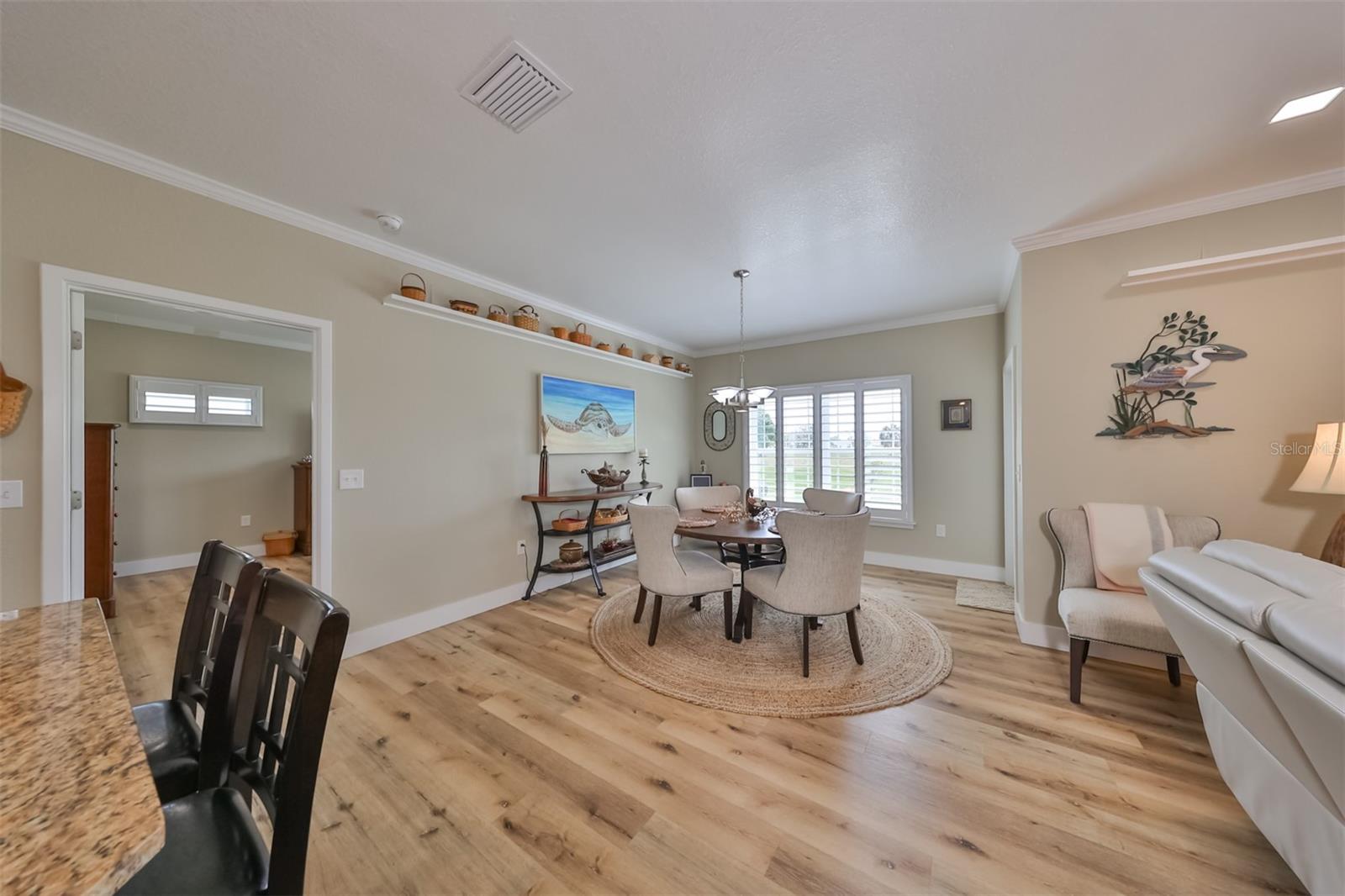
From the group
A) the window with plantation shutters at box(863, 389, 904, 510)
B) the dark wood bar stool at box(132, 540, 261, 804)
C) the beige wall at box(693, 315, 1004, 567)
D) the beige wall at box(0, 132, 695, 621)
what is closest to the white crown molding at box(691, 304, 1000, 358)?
the beige wall at box(693, 315, 1004, 567)

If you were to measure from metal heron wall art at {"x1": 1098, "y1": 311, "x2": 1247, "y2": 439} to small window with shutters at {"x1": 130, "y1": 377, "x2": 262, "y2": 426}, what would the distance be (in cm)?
756

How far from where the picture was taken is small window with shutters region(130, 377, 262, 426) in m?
4.26

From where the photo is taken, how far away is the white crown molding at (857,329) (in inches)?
167

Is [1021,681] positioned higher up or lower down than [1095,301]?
lower down

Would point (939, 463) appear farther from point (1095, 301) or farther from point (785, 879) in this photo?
point (785, 879)

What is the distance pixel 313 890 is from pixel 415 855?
0.25 metres

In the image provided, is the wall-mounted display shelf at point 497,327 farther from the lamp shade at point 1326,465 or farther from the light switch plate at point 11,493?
the lamp shade at point 1326,465

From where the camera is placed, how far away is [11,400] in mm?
1770

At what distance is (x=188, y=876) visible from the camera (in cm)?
80

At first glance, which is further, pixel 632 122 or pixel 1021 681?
pixel 1021 681

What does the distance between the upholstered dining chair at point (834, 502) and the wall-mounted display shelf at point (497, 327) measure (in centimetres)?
227

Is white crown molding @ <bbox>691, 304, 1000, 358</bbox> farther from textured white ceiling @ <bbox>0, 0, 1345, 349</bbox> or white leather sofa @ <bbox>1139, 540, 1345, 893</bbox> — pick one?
white leather sofa @ <bbox>1139, 540, 1345, 893</bbox>

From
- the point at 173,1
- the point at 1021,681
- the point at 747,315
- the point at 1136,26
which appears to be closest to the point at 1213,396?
the point at 1021,681

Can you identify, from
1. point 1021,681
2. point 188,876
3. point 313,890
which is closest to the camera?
point 188,876
